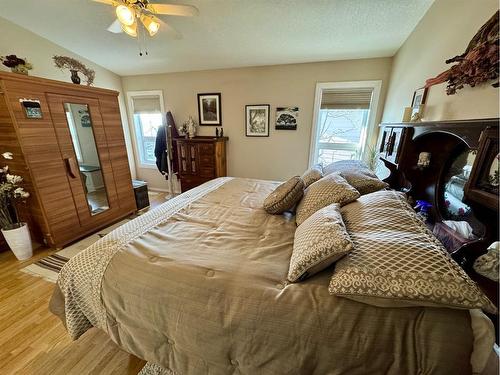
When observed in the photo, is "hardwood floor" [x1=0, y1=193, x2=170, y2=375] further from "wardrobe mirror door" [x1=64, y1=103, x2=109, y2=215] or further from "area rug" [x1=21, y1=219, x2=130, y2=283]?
"wardrobe mirror door" [x1=64, y1=103, x2=109, y2=215]

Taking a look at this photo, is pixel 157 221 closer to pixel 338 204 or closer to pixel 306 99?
pixel 338 204

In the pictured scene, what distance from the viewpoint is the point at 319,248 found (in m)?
0.88

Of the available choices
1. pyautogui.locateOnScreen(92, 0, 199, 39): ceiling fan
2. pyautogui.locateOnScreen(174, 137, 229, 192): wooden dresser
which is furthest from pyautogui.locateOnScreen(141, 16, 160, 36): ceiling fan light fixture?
pyautogui.locateOnScreen(174, 137, 229, 192): wooden dresser

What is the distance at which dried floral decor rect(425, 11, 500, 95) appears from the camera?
960mm

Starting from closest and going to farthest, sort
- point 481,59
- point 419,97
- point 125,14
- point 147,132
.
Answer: point 481,59 → point 125,14 → point 419,97 → point 147,132

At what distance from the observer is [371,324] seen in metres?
0.75

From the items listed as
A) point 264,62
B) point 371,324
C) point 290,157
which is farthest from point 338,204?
point 264,62

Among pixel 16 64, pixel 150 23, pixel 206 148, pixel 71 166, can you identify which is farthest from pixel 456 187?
pixel 16 64

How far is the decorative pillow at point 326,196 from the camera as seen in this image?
1379 mm

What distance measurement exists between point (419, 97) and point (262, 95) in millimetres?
2230

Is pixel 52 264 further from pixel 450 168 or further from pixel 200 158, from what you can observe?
pixel 450 168

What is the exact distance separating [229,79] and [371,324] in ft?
12.4

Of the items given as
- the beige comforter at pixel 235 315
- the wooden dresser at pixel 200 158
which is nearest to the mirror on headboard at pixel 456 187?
the beige comforter at pixel 235 315

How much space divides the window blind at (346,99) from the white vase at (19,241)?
4.15 m
